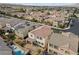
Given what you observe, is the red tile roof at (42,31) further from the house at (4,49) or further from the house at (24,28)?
the house at (4,49)

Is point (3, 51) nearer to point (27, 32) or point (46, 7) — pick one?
point (27, 32)

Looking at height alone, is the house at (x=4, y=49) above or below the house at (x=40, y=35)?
below

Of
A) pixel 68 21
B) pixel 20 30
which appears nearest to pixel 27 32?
pixel 20 30

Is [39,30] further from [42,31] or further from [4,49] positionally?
[4,49]

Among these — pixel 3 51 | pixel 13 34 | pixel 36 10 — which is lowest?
pixel 3 51

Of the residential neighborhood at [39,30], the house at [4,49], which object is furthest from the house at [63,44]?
the house at [4,49]

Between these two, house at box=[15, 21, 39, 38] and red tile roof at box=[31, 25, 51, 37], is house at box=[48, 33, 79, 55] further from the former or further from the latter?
house at box=[15, 21, 39, 38]

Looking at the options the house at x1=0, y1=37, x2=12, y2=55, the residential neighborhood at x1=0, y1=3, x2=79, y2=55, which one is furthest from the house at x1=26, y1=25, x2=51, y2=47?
the house at x1=0, y1=37, x2=12, y2=55

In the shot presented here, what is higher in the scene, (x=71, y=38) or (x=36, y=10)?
(x=36, y=10)
